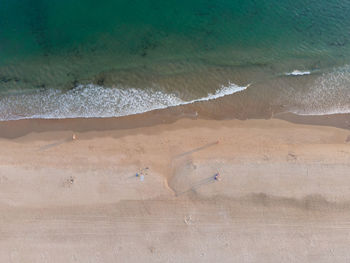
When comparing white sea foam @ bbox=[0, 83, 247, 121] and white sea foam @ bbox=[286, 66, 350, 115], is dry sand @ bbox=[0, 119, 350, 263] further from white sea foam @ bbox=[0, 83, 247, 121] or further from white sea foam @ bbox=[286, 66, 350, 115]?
white sea foam @ bbox=[286, 66, 350, 115]

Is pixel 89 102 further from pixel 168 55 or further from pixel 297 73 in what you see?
pixel 297 73

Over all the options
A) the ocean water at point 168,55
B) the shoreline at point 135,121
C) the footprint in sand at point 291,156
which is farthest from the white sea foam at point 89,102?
the footprint in sand at point 291,156

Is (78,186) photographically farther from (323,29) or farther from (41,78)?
(323,29)

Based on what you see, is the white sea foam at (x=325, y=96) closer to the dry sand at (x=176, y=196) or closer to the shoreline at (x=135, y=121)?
the shoreline at (x=135, y=121)

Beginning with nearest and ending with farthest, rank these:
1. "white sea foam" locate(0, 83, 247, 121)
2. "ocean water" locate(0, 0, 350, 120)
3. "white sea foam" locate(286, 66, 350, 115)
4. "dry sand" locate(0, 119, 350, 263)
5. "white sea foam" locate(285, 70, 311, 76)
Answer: "dry sand" locate(0, 119, 350, 263) < "white sea foam" locate(0, 83, 247, 121) < "white sea foam" locate(286, 66, 350, 115) < "ocean water" locate(0, 0, 350, 120) < "white sea foam" locate(285, 70, 311, 76)

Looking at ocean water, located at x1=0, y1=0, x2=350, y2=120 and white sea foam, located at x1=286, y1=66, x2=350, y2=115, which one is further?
ocean water, located at x1=0, y1=0, x2=350, y2=120

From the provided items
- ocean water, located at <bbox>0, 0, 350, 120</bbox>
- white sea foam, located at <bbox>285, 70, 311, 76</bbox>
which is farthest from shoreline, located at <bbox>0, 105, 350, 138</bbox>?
white sea foam, located at <bbox>285, 70, 311, 76</bbox>
